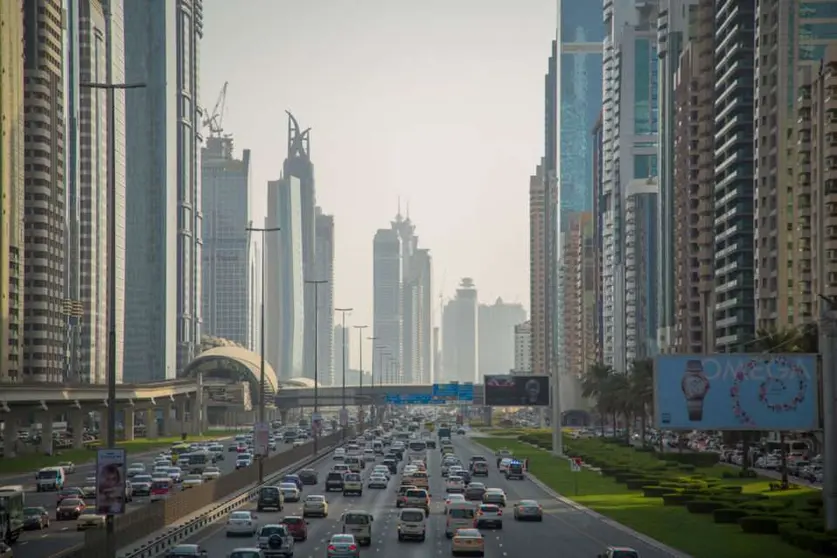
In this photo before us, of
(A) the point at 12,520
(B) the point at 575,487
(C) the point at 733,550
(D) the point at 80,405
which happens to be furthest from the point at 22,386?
(C) the point at 733,550

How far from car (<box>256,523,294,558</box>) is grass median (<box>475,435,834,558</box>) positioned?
16.9 metres

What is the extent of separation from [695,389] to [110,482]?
29.5 m

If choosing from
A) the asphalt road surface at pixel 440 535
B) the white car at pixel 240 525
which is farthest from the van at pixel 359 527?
the white car at pixel 240 525

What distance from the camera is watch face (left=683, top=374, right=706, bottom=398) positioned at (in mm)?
72625

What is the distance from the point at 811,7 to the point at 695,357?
11288cm

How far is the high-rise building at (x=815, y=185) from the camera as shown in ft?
Result: 522

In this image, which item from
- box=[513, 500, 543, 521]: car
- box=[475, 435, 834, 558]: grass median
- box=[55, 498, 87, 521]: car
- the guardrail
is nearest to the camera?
the guardrail

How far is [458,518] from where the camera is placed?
7338 centimetres

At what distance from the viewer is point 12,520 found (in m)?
66.9

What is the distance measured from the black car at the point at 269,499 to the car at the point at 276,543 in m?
27.0

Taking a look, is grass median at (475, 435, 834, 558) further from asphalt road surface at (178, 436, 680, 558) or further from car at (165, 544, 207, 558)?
car at (165, 544, 207, 558)

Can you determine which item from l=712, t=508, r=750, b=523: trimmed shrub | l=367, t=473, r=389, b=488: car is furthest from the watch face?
l=367, t=473, r=389, b=488: car

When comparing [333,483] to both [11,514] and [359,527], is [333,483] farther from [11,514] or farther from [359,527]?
[11,514]

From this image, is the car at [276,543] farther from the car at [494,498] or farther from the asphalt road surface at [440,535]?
the car at [494,498]
